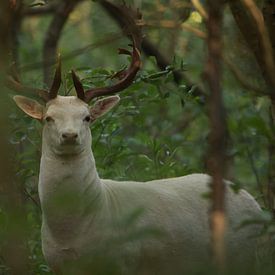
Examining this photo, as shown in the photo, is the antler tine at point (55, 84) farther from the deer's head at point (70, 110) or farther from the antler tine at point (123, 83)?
the antler tine at point (123, 83)

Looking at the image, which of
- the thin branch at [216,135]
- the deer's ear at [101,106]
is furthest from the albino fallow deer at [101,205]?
the thin branch at [216,135]

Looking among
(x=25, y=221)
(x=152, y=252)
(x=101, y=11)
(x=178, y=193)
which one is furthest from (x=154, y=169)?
(x=101, y=11)

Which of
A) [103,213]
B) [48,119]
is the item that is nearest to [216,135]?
[103,213]

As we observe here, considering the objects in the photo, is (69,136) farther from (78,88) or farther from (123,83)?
(123,83)

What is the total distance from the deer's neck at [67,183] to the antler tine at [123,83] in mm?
498

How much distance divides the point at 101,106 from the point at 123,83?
0.25m

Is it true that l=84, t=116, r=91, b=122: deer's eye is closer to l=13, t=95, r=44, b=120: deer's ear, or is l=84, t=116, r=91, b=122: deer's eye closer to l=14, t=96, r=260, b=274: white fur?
l=14, t=96, r=260, b=274: white fur

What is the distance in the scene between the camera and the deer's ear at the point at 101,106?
6.89 metres

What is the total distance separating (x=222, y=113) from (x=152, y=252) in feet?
12.7

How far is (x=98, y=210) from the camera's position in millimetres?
6375

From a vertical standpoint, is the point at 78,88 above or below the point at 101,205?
above

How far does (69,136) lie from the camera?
6168 mm

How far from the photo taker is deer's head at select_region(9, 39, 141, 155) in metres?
6.29

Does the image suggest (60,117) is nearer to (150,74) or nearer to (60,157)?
(60,157)
